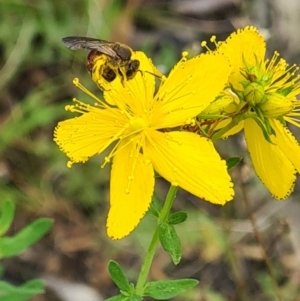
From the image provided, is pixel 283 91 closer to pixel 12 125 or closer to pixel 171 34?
pixel 12 125

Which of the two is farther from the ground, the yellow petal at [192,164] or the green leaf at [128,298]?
the yellow petal at [192,164]

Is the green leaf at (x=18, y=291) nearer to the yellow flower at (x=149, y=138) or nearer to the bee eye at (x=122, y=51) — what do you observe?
the yellow flower at (x=149, y=138)

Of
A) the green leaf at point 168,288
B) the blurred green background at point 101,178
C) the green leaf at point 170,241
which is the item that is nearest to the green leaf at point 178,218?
the green leaf at point 170,241

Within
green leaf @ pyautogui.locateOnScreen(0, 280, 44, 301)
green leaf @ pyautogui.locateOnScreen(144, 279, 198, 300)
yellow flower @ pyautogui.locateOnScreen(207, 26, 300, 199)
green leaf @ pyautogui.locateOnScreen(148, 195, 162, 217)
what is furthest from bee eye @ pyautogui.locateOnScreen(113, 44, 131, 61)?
green leaf @ pyautogui.locateOnScreen(0, 280, 44, 301)

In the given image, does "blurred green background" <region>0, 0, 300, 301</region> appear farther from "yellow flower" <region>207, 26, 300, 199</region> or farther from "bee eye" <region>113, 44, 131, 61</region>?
"bee eye" <region>113, 44, 131, 61</region>

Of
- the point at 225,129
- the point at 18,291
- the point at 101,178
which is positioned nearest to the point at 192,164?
the point at 225,129

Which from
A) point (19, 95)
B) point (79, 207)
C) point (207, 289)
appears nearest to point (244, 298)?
point (207, 289)

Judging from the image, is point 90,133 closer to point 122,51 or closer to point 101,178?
point 122,51
